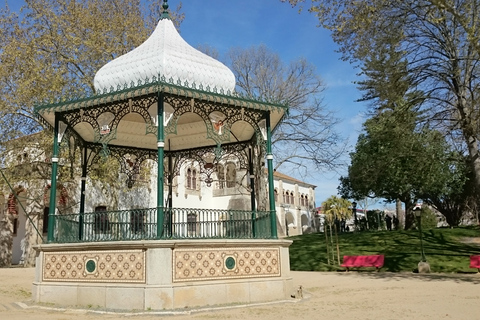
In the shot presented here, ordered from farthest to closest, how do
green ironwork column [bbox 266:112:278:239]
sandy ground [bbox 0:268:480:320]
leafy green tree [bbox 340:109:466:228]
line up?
leafy green tree [bbox 340:109:466:228]
green ironwork column [bbox 266:112:278:239]
sandy ground [bbox 0:268:480:320]

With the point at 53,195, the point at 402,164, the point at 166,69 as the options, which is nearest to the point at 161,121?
the point at 166,69

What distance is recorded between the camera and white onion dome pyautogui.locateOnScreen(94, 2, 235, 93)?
1034 cm

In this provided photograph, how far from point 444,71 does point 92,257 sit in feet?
53.3

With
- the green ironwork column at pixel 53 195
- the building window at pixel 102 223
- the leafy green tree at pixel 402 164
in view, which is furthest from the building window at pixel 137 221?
the leafy green tree at pixel 402 164

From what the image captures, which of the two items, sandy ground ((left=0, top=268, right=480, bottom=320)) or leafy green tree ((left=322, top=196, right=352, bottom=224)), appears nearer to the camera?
sandy ground ((left=0, top=268, right=480, bottom=320))

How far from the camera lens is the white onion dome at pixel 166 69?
Result: 10.3 m

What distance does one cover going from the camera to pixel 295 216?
5091 cm

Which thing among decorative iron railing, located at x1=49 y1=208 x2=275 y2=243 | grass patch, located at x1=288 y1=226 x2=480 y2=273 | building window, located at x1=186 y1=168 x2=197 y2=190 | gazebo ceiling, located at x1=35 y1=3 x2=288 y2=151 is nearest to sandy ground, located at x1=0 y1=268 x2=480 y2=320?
decorative iron railing, located at x1=49 y1=208 x2=275 y2=243

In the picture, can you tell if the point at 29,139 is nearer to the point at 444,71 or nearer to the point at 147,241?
the point at 147,241

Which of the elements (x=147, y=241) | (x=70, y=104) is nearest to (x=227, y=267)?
(x=147, y=241)

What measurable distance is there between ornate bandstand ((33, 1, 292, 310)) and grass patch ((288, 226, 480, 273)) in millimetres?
10426

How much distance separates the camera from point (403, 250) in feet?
70.4

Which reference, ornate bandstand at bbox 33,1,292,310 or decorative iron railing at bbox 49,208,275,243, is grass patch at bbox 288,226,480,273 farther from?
ornate bandstand at bbox 33,1,292,310

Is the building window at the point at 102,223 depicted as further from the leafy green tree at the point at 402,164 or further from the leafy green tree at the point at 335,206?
A: the leafy green tree at the point at 335,206
